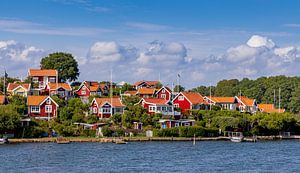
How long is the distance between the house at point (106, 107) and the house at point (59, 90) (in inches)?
336

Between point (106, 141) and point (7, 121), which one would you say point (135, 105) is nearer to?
point (106, 141)

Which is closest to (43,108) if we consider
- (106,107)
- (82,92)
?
(106,107)

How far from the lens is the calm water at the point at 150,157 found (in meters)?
45.9

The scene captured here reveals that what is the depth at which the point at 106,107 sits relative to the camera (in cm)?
7556

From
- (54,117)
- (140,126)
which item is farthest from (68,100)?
(140,126)

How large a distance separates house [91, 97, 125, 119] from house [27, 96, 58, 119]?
5.04 metres

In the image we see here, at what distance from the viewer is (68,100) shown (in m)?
80.1

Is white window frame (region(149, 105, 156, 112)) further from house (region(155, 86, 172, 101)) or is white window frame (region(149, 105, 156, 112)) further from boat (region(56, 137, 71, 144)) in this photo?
boat (region(56, 137, 71, 144))

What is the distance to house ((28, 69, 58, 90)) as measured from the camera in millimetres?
88375

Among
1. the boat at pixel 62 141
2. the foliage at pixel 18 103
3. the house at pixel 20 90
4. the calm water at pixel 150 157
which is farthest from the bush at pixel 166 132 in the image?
the house at pixel 20 90

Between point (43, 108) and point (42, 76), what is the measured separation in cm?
1537

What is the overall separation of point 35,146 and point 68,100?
20599mm

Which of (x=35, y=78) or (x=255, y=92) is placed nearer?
(x=35, y=78)

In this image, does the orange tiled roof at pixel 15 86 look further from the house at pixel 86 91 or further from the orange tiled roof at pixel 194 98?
the orange tiled roof at pixel 194 98
